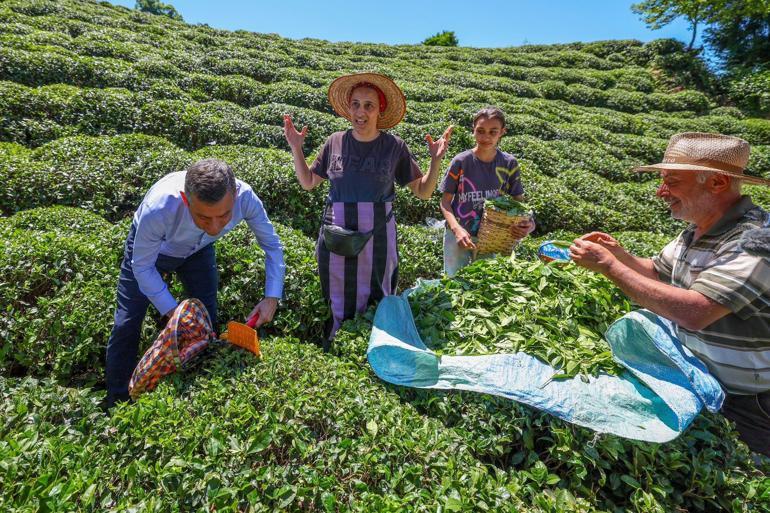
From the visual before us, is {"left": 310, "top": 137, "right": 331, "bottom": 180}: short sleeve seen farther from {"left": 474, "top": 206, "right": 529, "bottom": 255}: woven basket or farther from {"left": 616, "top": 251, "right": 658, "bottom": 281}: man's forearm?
{"left": 616, "top": 251, "right": 658, "bottom": 281}: man's forearm

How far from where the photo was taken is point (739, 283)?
173cm

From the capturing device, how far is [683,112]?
51.8 ft

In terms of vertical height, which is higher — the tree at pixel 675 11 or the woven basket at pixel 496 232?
the tree at pixel 675 11

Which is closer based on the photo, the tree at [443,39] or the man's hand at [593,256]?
the man's hand at [593,256]

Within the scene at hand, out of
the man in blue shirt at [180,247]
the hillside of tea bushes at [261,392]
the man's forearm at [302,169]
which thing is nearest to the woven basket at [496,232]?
the hillside of tea bushes at [261,392]

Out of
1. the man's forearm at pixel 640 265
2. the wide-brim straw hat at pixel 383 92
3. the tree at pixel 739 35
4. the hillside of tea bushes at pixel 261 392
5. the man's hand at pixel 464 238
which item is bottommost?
the hillside of tea bushes at pixel 261 392

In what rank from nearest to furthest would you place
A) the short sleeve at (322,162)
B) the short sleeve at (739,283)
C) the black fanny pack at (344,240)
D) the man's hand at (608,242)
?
the short sleeve at (739,283) → the man's hand at (608,242) → the black fanny pack at (344,240) → the short sleeve at (322,162)

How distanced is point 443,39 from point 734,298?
3705 centimetres

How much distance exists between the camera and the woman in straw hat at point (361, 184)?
9.53ft

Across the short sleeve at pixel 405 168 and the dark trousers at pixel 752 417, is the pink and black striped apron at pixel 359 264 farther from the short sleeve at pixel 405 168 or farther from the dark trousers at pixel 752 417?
the dark trousers at pixel 752 417

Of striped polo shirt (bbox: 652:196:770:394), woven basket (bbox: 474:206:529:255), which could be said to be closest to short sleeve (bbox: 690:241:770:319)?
striped polo shirt (bbox: 652:196:770:394)

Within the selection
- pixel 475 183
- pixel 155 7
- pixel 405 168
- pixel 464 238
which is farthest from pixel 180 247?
pixel 155 7

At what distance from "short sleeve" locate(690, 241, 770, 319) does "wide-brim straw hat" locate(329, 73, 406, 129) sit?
7.03 ft

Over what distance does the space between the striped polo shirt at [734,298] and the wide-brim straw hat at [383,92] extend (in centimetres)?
207
